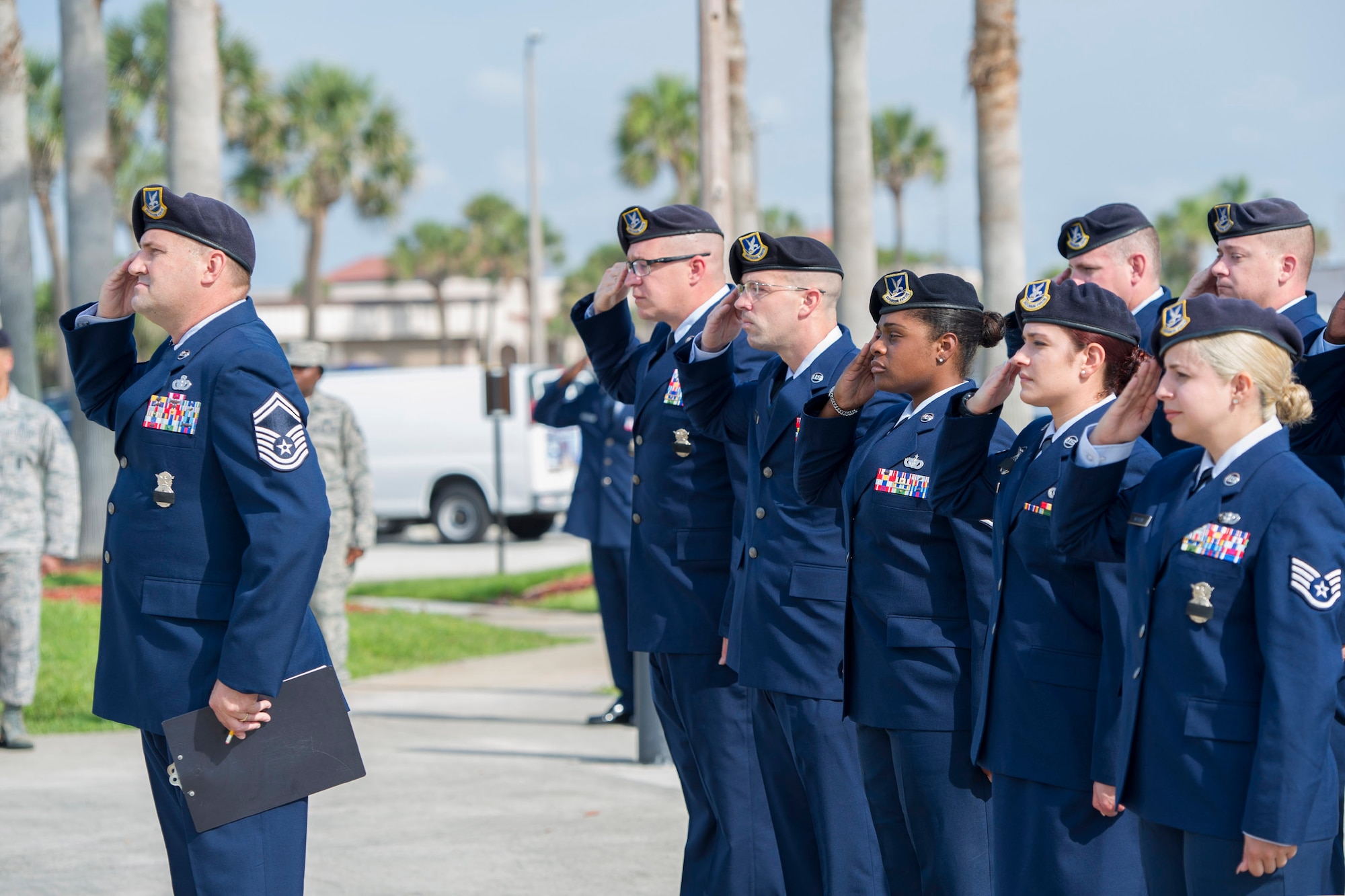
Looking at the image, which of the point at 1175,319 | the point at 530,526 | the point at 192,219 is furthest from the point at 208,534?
the point at 530,526

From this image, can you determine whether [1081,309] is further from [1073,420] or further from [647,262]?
[647,262]

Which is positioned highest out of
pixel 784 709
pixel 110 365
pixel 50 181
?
pixel 50 181

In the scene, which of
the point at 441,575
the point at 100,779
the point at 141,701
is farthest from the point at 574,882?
the point at 441,575

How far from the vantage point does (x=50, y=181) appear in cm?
3881

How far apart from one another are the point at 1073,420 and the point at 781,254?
4.07ft

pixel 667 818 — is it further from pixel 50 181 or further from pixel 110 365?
pixel 50 181

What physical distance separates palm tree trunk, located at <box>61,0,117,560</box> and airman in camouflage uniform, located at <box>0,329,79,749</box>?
734cm

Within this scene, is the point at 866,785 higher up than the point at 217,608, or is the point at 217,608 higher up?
the point at 217,608

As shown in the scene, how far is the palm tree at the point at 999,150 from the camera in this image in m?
11.4

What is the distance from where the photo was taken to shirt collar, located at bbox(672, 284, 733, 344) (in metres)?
5.12

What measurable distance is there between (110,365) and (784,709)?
2137 millimetres

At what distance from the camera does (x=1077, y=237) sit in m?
5.02

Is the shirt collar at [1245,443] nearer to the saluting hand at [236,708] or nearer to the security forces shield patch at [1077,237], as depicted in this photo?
the security forces shield patch at [1077,237]

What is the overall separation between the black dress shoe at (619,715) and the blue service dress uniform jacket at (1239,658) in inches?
225
